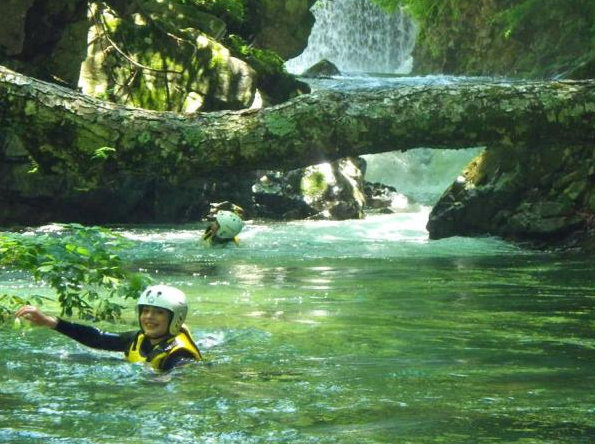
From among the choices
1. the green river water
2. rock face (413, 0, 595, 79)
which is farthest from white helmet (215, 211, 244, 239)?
rock face (413, 0, 595, 79)

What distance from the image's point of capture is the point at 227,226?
1631 cm

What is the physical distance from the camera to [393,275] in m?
13.1

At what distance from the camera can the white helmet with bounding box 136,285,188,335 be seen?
744 cm

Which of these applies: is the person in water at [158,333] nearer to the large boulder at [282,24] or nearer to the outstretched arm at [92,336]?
the outstretched arm at [92,336]

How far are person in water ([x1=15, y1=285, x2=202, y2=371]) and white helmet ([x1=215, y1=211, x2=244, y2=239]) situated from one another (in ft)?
27.5


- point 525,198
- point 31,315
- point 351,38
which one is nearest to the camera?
point 31,315

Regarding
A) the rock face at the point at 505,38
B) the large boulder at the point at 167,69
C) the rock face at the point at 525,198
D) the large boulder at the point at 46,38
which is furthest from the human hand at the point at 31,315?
the rock face at the point at 505,38

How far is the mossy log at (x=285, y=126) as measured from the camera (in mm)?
5703

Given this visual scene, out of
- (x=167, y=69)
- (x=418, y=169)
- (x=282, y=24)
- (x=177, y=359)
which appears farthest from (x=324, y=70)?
(x=177, y=359)

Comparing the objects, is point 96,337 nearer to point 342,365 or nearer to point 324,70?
point 342,365

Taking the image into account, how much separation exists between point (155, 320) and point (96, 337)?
57cm

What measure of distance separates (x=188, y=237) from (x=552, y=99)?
1369cm

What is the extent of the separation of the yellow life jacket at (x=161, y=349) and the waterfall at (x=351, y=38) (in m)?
40.9

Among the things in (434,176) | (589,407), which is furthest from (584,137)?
(434,176)
